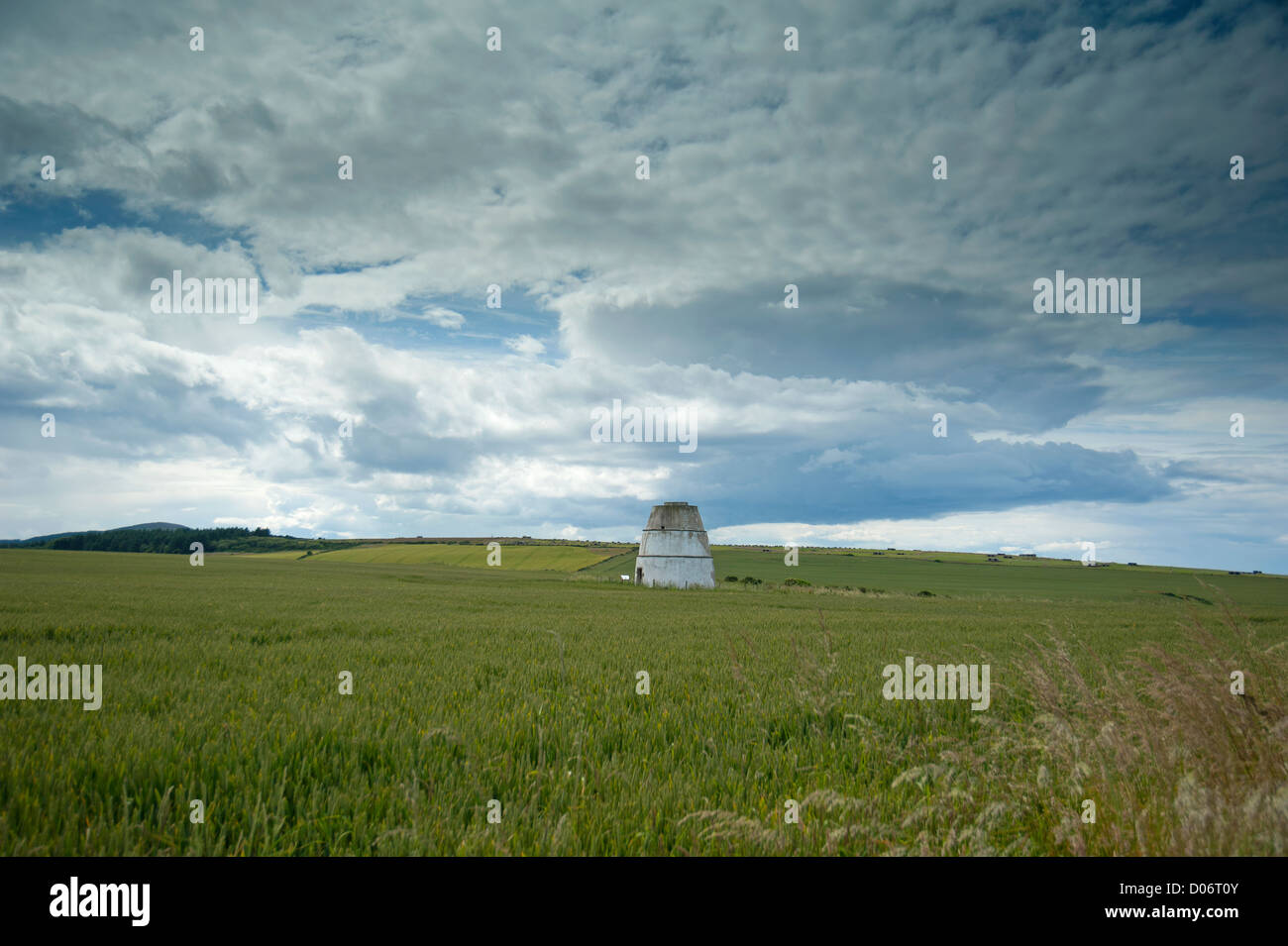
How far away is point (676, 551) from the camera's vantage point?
45375mm

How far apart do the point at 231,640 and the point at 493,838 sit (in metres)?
11.2

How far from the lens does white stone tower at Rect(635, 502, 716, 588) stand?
45031mm

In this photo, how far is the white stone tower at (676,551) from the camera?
45.0 metres

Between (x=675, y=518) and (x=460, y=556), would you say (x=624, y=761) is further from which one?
(x=460, y=556)

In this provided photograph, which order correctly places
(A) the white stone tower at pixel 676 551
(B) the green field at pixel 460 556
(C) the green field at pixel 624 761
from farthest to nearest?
(B) the green field at pixel 460 556 < (A) the white stone tower at pixel 676 551 < (C) the green field at pixel 624 761

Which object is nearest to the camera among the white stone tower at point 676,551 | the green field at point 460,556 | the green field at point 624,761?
the green field at point 624,761

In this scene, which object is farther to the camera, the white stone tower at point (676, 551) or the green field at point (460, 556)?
the green field at point (460, 556)

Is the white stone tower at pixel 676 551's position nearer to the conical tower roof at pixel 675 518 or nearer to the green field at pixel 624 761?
the conical tower roof at pixel 675 518

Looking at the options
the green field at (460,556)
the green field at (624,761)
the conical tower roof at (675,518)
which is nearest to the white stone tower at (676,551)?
the conical tower roof at (675,518)

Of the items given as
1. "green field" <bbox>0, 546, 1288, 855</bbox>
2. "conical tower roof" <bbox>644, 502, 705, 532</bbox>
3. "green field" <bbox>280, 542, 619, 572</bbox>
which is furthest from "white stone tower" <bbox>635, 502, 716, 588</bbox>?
"green field" <bbox>280, 542, 619, 572</bbox>

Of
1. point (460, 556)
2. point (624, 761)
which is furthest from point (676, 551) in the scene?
point (460, 556)
